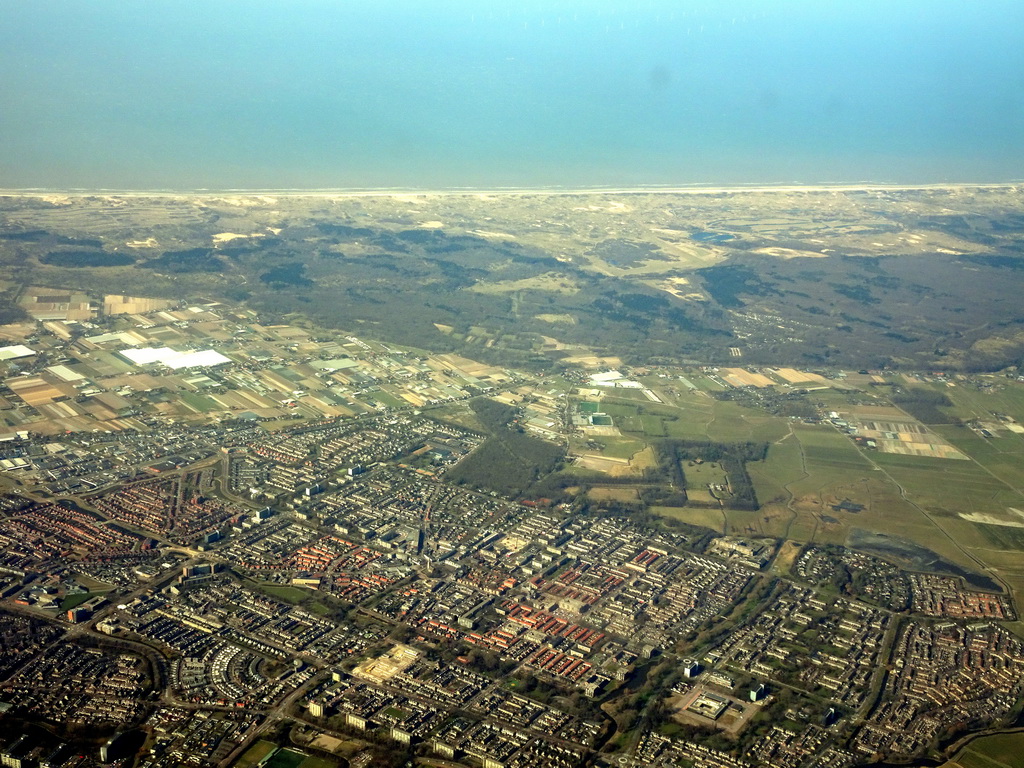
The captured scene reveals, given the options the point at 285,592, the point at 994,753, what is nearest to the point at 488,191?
the point at 285,592

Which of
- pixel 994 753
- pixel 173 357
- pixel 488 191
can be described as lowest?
pixel 994 753

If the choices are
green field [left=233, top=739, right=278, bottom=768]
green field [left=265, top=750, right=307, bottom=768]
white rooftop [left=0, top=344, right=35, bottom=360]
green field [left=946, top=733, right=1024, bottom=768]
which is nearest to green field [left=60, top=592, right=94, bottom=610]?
green field [left=233, top=739, right=278, bottom=768]

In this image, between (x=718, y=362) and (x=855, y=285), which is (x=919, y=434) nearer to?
(x=718, y=362)

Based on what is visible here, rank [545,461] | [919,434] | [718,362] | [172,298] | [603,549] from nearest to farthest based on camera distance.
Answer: [603,549], [545,461], [919,434], [718,362], [172,298]

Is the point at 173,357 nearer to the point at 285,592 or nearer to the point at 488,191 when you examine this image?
the point at 285,592

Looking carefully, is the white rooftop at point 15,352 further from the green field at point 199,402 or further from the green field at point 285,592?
the green field at point 285,592

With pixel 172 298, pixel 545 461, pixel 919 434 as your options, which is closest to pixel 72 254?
pixel 172 298

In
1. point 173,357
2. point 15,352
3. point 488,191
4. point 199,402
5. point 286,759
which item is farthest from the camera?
point 488,191

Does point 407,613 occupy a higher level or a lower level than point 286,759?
higher

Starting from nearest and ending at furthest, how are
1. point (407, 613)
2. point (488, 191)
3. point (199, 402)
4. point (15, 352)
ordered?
point (407, 613), point (199, 402), point (15, 352), point (488, 191)
